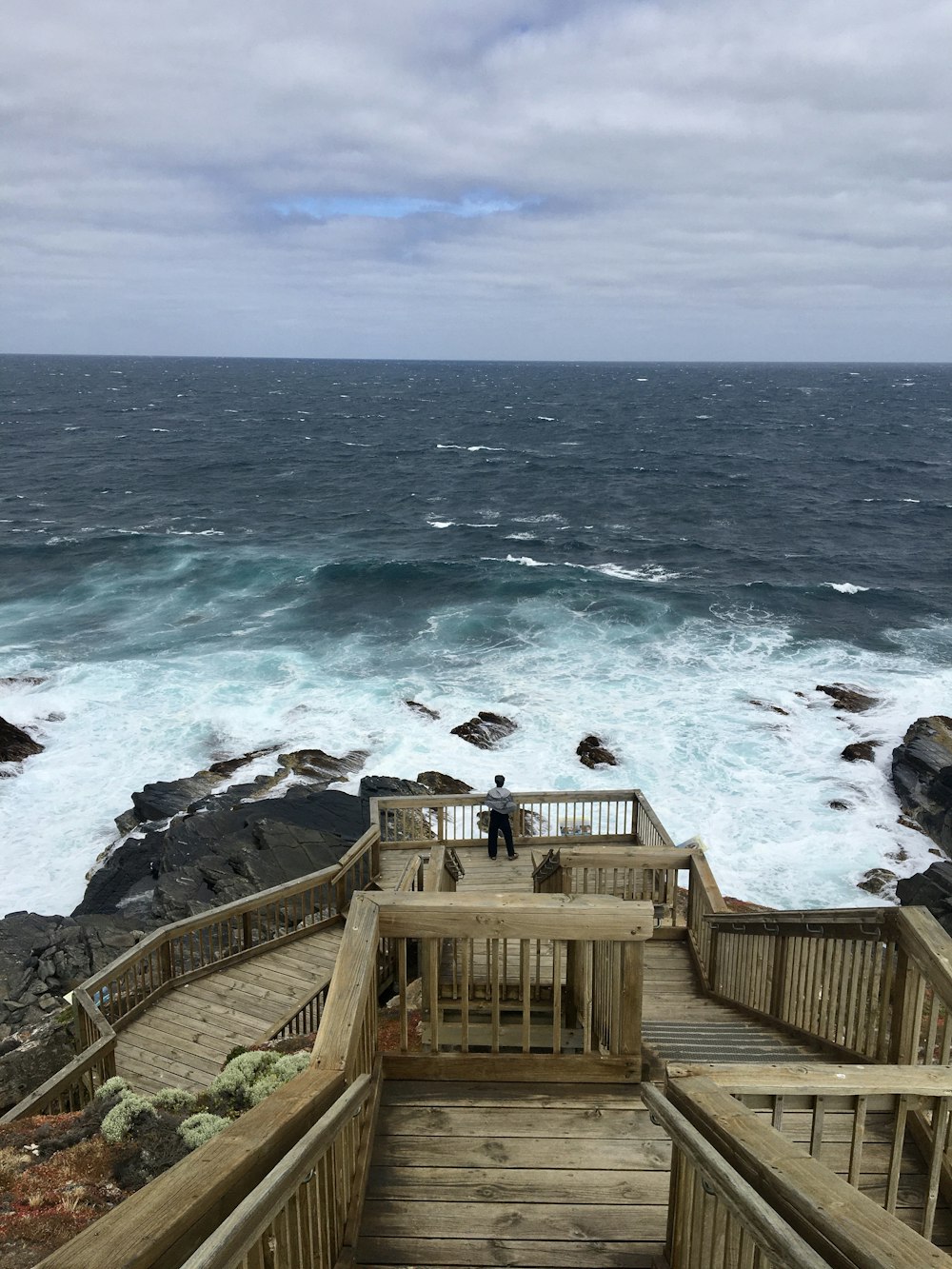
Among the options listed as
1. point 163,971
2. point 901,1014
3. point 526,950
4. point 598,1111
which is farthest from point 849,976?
point 163,971

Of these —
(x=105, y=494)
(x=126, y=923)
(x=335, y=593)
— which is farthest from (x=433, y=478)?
(x=126, y=923)

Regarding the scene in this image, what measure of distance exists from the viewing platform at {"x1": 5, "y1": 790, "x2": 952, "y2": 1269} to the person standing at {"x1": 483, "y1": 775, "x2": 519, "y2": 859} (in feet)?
12.1

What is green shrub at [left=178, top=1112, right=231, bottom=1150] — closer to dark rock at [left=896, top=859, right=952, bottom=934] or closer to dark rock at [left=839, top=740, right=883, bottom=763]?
dark rock at [left=896, top=859, right=952, bottom=934]

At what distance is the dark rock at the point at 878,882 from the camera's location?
68.4ft

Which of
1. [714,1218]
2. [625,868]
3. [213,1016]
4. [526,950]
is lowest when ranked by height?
[213,1016]

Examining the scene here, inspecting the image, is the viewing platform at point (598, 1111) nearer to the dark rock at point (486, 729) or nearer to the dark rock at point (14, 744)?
the dark rock at point (486, 729)

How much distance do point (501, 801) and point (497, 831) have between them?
866 millimetres

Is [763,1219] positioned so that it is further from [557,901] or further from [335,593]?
[335,593]

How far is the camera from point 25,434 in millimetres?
106938

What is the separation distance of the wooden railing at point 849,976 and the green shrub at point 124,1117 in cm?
532

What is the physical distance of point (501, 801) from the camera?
13352mm

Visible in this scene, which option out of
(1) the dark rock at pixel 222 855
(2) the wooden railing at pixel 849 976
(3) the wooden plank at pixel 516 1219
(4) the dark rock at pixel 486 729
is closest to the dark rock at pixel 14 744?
(1) the dark rock at pixel 222 855

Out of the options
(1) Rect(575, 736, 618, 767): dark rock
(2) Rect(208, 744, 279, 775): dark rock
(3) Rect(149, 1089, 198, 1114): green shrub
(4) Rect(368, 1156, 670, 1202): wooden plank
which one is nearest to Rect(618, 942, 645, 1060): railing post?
(4) Rect(368, 1156, 670, 1202): wooden plank

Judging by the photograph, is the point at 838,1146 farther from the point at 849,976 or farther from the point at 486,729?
the point at 486,729
